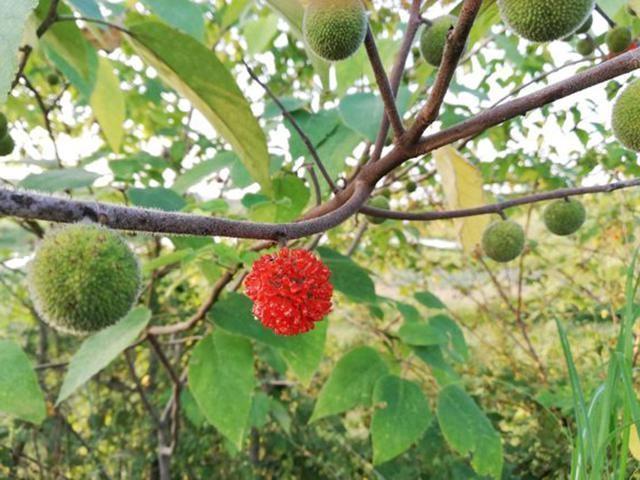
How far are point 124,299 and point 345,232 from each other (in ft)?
9.88

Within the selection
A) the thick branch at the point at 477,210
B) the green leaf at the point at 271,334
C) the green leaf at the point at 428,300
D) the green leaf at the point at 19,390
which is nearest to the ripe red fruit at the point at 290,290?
the thick branch at the point at 477,210

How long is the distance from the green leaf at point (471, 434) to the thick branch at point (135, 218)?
3.68ft

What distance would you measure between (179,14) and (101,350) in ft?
2.87

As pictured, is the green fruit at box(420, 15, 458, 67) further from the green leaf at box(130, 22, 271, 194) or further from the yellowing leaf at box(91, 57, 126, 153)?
the yellowing leaf at box(91, 57, 126, 153)

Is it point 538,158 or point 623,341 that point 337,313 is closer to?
point 538,158

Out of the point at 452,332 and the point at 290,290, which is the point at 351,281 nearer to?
the point at 452,332

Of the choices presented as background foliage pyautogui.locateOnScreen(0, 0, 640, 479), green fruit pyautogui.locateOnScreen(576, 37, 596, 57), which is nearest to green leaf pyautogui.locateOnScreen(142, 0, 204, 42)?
background foliage pyautogui.locateOnScreen(0, 0, 640, 479)

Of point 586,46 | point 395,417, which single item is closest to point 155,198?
point 395,417

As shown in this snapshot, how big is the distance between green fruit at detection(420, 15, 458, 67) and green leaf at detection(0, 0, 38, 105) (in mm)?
919

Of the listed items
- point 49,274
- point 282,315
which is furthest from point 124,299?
point 282,315

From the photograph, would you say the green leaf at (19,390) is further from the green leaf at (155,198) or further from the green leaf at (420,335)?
the green leaf at (420,335)

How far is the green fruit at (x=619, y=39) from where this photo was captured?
1.51m

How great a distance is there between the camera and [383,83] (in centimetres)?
90

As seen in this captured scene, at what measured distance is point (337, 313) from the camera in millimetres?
4180
